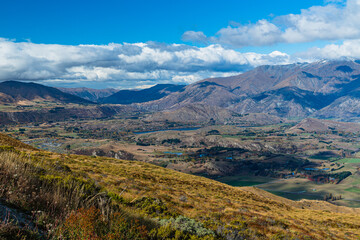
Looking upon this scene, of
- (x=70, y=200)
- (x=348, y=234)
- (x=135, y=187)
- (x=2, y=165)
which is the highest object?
(x=2, y=165)

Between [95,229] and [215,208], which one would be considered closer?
[95,229]

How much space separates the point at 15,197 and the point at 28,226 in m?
1.80

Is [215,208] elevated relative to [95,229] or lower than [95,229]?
lower

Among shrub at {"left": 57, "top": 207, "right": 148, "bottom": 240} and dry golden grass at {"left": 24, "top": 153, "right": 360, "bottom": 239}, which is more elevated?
shrub at {"left": 57, "top": 207, "right": 148, "bottom": 240}

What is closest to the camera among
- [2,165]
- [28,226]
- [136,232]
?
[28,226]

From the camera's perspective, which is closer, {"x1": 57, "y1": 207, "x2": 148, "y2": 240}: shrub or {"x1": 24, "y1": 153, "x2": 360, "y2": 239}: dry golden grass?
{"x1": 57, "y1": 207, "x2": 148, "y2": 240}: shrub

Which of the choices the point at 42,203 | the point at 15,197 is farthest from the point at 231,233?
the point at 15,197

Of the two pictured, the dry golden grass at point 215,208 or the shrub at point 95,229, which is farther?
the dry golden grass at point 215,208

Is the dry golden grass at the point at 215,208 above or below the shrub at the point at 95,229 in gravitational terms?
below

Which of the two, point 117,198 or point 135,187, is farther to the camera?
point 135,187

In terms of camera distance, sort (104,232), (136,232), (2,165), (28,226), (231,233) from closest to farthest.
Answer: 1. (28,226)
2. (104,232)
3. (136,232)
4. (2,165)
5. (231,233)

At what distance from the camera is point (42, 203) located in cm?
880

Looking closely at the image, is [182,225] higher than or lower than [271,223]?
higher

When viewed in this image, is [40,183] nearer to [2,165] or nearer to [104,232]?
[2,165]
